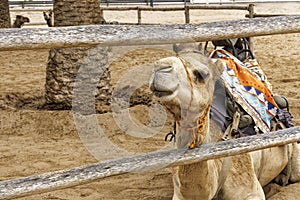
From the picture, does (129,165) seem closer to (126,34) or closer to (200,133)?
(200,133)

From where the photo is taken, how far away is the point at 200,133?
2854mm

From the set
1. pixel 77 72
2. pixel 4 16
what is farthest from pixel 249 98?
pixel 4 16

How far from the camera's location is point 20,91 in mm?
7809

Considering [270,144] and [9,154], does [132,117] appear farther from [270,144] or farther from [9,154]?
[270,144]

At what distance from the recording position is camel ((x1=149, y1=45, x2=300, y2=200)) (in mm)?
2463

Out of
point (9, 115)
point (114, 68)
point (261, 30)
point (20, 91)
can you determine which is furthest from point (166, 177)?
point (114, 68)

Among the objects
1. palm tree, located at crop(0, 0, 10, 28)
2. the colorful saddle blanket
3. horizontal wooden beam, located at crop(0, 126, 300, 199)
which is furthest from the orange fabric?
palm tree, located at crop(0, 0, 10, 28)

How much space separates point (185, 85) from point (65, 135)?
3.50 m

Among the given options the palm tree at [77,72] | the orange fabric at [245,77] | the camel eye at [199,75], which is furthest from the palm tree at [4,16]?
the camel eye at [199,75]

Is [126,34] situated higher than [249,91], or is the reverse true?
[126,34]

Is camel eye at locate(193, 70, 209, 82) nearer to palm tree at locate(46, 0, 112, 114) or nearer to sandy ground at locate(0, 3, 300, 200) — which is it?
sandy ground at locate(0, 3, 300, 200)

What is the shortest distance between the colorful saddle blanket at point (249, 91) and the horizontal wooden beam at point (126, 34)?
2.10 ft

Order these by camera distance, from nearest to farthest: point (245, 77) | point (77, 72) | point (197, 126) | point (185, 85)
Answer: point (185, 85) → point (197, 126) → point (245, 77) → point (77, 72)

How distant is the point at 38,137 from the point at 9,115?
689 mm
